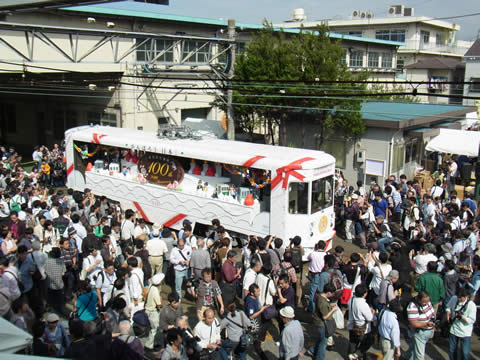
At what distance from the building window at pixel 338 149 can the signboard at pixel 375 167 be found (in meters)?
1.34

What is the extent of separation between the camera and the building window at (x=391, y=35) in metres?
50.8

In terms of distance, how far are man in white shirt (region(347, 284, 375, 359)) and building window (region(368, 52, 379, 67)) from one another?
37.3 metres

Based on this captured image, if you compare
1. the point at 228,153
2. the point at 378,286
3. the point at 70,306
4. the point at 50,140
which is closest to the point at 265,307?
the point at 378,286

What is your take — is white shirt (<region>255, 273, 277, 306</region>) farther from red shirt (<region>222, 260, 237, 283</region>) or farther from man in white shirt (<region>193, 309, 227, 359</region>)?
man in white shirt (<region>193, 309, 227, 359</region>)

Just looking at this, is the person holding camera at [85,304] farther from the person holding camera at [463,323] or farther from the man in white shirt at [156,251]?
the person holding camera at [463,323]

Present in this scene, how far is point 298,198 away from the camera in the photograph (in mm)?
11453

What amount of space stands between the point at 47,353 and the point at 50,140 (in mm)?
23592

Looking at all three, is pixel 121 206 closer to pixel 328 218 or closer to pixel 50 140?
pixel 328 218

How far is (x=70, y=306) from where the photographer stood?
31.3 ft

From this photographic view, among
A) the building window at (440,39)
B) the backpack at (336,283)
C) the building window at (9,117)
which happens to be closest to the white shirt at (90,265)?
the backpack at (336,283)

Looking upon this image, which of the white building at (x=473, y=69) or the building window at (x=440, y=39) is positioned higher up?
the building window at (x=440, y=39)

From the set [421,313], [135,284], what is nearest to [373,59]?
[421,313]

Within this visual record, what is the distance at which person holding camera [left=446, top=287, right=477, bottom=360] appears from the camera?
6.92 metres

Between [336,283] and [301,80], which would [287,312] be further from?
[301,80]
